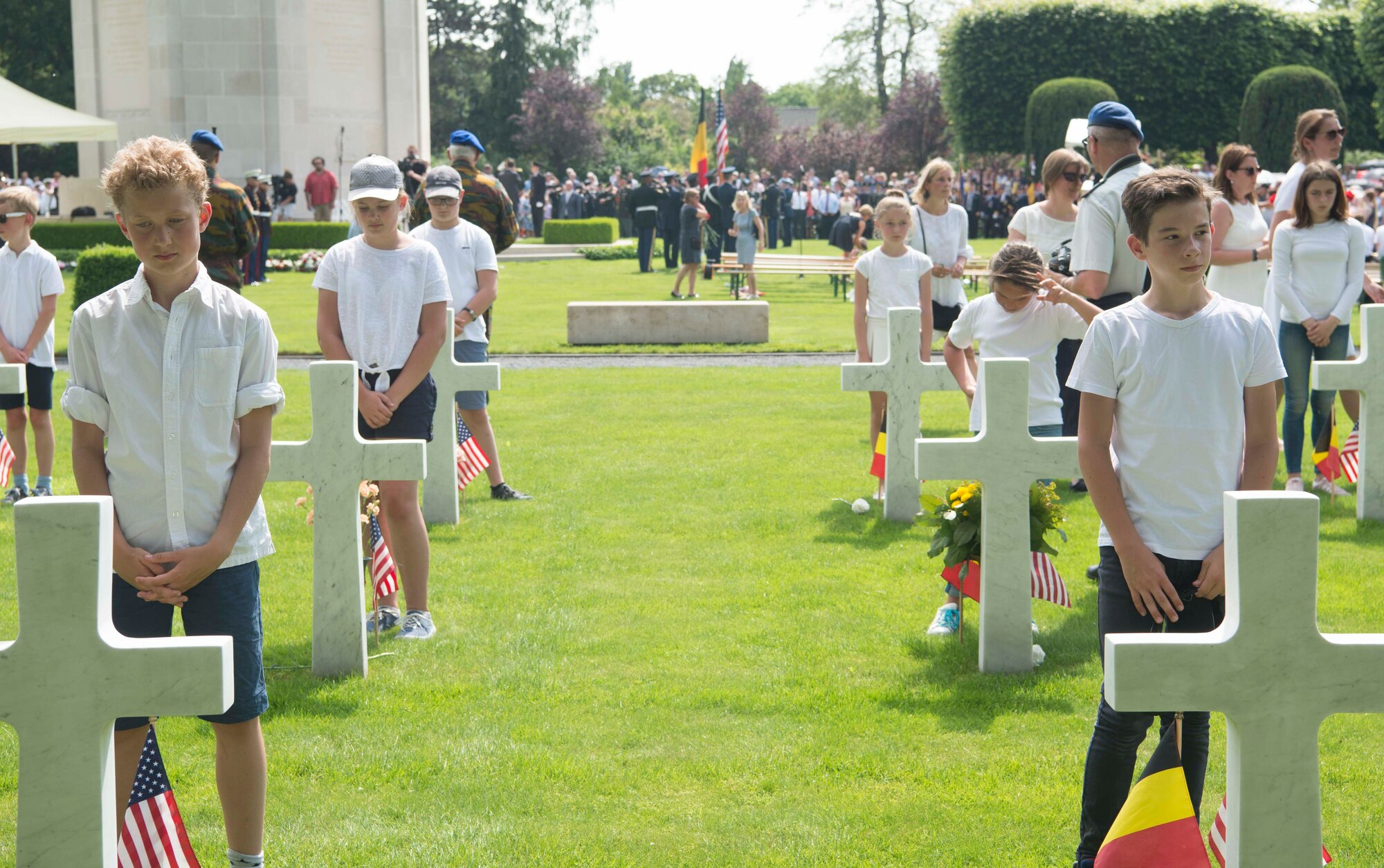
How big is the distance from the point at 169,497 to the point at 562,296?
21.1 metres

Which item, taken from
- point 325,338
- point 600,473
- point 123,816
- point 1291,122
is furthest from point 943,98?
point 123,816

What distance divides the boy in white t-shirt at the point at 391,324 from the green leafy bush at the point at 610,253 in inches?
1076

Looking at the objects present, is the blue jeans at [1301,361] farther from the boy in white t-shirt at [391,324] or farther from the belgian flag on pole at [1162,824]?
the belgian flag on pole at [1162,824]

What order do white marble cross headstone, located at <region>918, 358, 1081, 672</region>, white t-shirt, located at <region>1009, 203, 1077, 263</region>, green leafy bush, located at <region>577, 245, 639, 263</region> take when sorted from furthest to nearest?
green leafy bush, located at <region>577, 245, 639, 263</region> < white t-shirt, located at <region>1009, 203, 1077, 263</region> < white marble cross headstone, located at <region>918, 358, 1081, 672</region>

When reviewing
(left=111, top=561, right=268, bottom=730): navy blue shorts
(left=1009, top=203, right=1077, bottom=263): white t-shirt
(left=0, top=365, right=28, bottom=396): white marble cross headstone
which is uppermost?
(left=1009, top=203, right=1077, bottom=263): white t-shirt

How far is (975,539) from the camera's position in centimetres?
571

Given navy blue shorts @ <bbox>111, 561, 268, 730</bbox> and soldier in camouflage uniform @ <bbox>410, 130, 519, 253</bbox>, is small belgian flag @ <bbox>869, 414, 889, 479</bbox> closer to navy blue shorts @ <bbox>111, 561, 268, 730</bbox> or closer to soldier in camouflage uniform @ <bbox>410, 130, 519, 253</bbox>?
soldier in camouflage uniform @ <bbox>410, 130, 519, 253</bbox>

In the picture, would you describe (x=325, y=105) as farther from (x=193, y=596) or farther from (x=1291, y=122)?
(x=193, y=596)

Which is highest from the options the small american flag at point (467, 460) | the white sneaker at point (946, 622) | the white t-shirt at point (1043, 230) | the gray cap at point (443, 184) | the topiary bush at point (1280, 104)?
the topiary bush at point (1280, 104)

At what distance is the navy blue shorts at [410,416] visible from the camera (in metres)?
5.91

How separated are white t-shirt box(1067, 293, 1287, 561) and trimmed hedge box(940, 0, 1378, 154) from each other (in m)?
43.3

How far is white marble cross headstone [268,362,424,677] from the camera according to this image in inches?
203

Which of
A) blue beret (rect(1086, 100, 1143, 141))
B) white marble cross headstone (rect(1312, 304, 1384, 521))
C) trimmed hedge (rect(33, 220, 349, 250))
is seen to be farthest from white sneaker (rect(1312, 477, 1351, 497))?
trimmed hedge (rect(33, 220, 349, 250))

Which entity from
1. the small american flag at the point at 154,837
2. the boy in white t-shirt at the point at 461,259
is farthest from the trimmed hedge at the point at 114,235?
the small american flag at the point at 154,837
